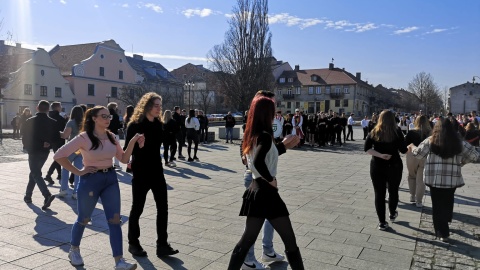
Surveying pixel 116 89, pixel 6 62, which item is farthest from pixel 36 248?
pixel 116 89

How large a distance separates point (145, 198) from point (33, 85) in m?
48.5

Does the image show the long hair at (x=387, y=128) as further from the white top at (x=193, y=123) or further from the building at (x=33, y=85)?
the building at (x=33, y=85)

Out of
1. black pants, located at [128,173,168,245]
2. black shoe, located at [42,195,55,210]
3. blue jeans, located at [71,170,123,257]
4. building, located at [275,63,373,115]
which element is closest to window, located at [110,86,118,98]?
building, located at [275,63,373,115]

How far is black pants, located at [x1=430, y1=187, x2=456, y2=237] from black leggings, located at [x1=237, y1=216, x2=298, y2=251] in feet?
10.6

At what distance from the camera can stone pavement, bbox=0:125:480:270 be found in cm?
445

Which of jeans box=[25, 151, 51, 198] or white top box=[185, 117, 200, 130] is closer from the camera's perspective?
jeans box=[25, 151, 51, 198]

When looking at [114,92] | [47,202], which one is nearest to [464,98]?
[114,92]

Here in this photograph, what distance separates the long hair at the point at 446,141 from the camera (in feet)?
17.8

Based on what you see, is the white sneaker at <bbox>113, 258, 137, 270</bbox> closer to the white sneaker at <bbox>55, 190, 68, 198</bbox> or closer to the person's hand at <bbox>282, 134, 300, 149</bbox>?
the person's hand at <bbox>282, 134, 300, 149</bbox>

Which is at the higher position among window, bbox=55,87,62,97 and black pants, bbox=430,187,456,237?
window, bbox=55,87,62,97

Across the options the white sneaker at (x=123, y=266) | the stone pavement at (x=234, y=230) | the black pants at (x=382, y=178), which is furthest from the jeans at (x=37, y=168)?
the black pants at (x=382, y=178)

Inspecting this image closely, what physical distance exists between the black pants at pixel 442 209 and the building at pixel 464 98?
3875 inches

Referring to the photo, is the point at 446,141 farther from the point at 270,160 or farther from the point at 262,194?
the point at 262,194

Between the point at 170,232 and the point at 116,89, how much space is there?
54.5 meters
